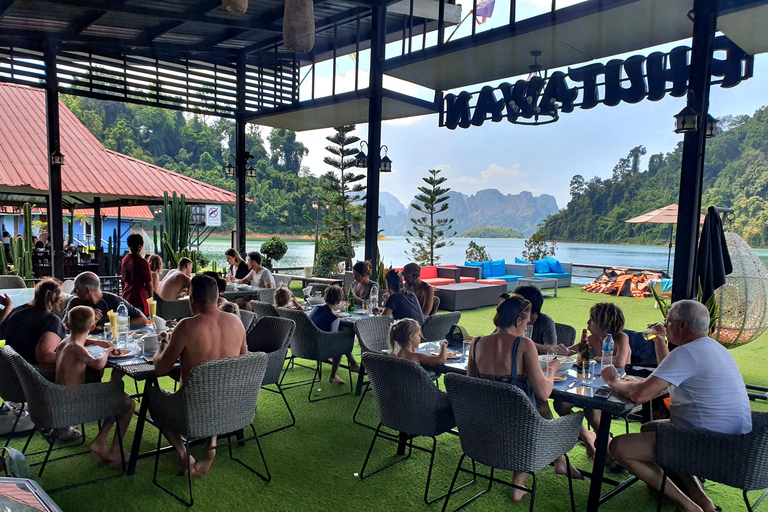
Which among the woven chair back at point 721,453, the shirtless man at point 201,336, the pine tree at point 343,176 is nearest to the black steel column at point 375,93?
the shirtless man at point 201,336

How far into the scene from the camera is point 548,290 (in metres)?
14.2

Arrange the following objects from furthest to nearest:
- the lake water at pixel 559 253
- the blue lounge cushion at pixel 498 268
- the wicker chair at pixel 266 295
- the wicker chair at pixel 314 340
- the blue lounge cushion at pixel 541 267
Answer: the lake water at pixel 559 253
the blue lounge cushion at pixel 541 267
the blue lounge cushion at pixel 498 268
the wicker chair at pixel 266 295
the wicker chair at pixel 314 340

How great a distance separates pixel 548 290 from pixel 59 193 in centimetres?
1139

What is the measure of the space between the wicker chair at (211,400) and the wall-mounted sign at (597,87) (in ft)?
19.9

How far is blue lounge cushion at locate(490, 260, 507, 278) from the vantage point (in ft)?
46.0

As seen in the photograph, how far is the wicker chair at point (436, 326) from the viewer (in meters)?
4.99

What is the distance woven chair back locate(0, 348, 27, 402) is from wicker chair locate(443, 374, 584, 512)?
278 cm

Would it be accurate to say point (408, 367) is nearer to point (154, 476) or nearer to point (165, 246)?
point (154, 476)

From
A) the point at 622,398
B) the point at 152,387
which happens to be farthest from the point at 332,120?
the point at 622,398

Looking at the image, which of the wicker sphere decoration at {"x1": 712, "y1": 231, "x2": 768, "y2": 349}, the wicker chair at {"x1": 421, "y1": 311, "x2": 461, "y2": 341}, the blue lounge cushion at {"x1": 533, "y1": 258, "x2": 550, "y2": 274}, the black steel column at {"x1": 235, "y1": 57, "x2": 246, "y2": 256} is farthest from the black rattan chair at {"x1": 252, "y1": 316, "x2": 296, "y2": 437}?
the blue lounge cushion at {"x1": 533, "y1": 258, "x2": 550, "y2": 274}

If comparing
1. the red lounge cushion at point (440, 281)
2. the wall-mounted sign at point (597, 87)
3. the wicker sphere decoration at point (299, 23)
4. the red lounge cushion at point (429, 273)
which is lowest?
the red lounge cushion at point (440, 281)

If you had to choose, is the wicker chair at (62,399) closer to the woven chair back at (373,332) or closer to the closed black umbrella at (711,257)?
the woven chair back at (373,332)

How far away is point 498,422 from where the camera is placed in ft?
8.71

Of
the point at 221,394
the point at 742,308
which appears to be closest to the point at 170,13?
the point at 221,394
